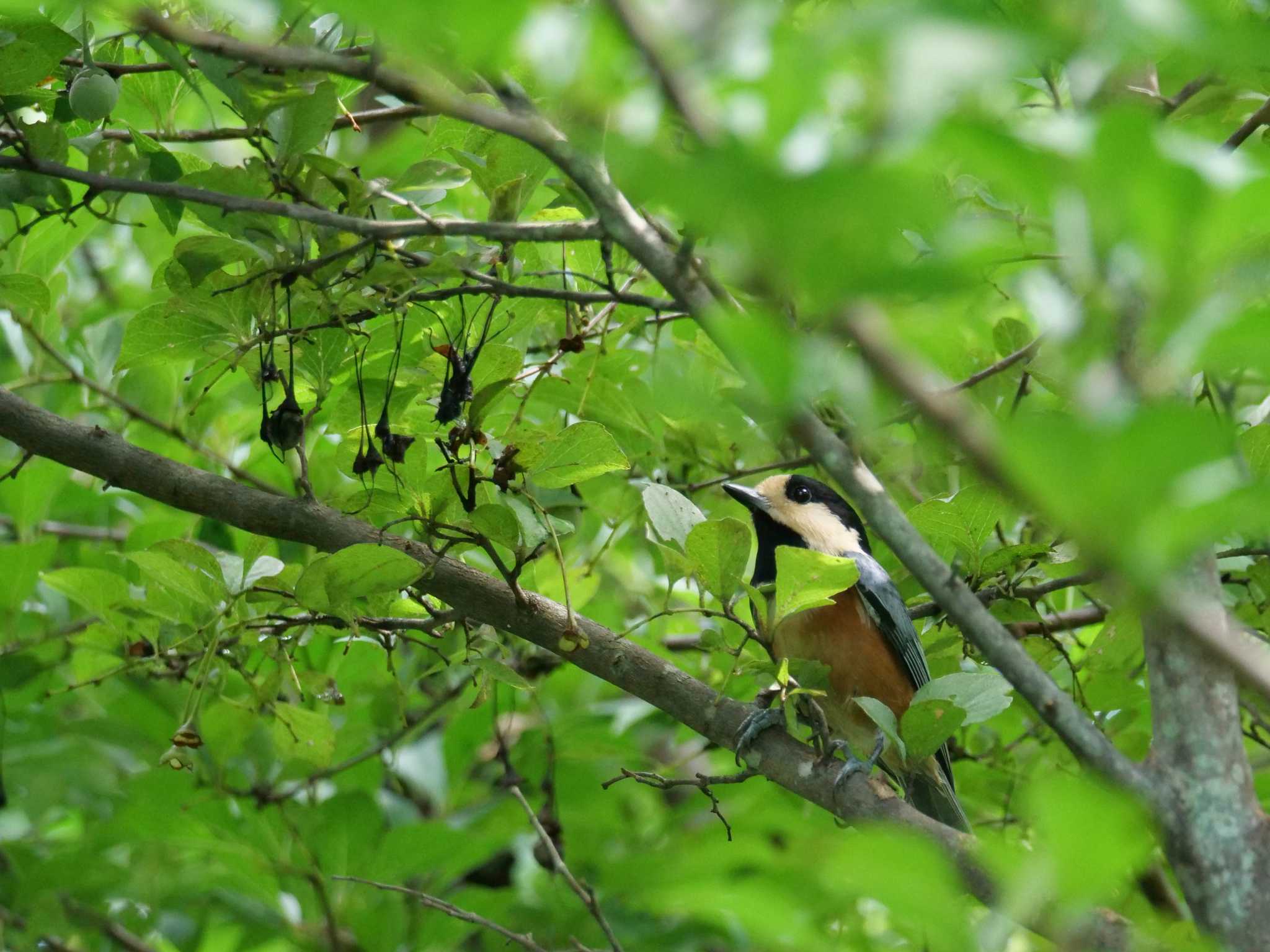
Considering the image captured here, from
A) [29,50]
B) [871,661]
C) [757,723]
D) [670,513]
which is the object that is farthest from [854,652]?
[29,50]

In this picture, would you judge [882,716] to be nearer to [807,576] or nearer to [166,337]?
[807,576]

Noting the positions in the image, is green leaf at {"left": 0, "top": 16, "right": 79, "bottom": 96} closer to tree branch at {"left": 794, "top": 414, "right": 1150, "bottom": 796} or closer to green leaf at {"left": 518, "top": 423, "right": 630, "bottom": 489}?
green leaf at {"left": 518, "top": 423, "right": 630, "bottom": 489}

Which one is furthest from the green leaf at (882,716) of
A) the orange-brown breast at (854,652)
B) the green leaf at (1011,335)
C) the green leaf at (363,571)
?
the orange-brown breast at (854,652)

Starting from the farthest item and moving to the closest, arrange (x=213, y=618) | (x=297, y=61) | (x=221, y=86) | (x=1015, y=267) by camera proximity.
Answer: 1. (x=1015, y=267)
2. (x=213, y=618)
3. (x=221, y=86)
4. (x=297, y=61)

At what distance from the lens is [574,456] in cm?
264

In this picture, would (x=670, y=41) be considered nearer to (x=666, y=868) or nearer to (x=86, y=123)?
(x=666, y=868)

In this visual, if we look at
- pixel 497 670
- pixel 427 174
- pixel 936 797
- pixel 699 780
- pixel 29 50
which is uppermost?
pixel 29 50

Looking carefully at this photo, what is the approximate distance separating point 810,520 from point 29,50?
347cm

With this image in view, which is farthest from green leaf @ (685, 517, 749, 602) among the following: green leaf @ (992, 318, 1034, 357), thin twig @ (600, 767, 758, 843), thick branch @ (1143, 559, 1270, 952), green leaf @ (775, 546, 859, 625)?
green leaf @ (992, 318, 1034, 357)

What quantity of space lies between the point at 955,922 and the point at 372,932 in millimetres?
3162

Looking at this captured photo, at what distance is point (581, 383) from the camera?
3.37m

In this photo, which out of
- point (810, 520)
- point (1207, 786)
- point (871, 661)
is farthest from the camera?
point (810, 520)

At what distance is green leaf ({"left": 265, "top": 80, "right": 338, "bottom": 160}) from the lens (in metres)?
2.34

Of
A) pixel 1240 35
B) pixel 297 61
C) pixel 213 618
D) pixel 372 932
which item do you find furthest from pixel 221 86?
pixel 372 932
